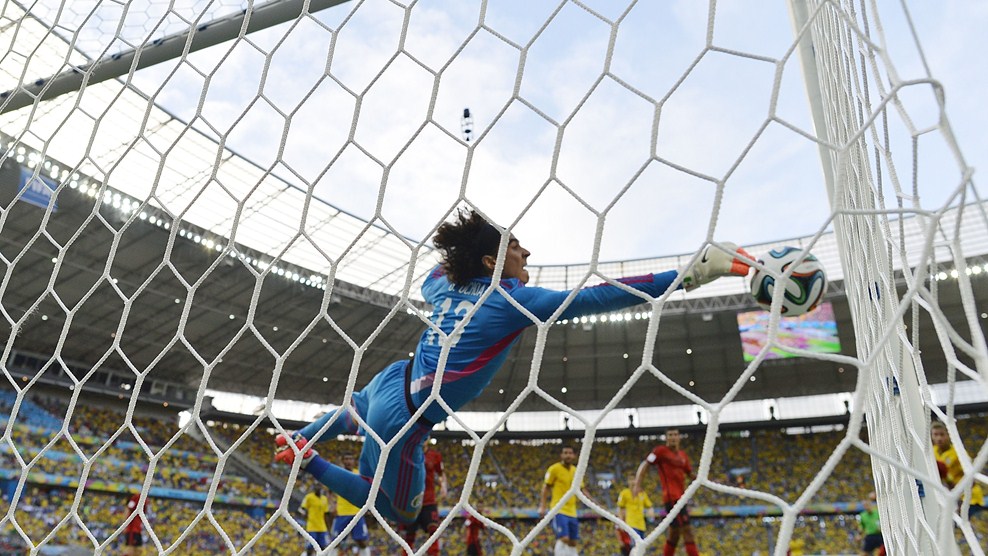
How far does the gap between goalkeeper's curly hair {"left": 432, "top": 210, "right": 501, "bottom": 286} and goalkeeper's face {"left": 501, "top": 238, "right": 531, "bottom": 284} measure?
0.05 metres

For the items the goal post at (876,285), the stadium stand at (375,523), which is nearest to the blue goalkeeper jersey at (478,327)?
the goal post at (876,285)

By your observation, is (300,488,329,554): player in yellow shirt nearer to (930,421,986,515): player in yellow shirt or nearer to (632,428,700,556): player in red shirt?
(632,428,700,556): player in red shirt

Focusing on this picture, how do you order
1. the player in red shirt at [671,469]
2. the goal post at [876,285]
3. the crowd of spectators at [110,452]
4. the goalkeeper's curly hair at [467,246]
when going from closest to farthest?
the goal post at [876,285]
the goalkeeper's curly hair at [467,246]
the player in red shirt at [671,469]
the crowd of spectators at [110,452]

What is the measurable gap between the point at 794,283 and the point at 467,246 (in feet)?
3.00

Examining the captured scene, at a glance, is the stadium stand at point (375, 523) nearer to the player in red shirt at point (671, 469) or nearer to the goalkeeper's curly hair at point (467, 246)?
the player in red shirt at point (671, 469)

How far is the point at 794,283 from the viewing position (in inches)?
67.6

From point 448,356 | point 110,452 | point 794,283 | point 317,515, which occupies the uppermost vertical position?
point 794,283

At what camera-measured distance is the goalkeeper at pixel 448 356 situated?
5.98 feet

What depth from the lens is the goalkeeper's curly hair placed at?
6.89ft

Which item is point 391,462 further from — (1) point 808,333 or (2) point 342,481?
(1) point 808,333

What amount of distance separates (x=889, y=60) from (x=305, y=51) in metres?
1.57

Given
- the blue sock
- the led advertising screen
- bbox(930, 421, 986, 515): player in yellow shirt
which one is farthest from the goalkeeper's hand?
the led advertising screen

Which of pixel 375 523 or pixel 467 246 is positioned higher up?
pixel 467 246

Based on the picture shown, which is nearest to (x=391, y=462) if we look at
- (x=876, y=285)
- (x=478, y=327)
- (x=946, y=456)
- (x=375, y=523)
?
(x=478, y=327)
